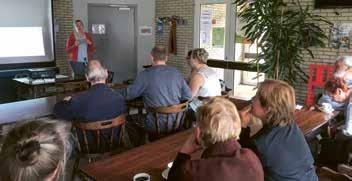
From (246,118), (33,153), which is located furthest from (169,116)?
(33,153)

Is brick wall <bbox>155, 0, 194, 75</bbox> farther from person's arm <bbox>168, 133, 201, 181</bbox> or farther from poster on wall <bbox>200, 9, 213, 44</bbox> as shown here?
person's arm <bbox>168, 133, 201, 181</bbox>

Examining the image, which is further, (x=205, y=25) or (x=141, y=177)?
(x=205, y=25)

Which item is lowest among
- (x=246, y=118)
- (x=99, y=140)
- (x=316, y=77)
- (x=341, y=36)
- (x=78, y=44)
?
(x=99, y=140)

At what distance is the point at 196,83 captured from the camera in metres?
3.81

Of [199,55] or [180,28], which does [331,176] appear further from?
[180,28]

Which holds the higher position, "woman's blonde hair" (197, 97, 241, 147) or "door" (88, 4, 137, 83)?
"door" (88, 4, 137, 83)

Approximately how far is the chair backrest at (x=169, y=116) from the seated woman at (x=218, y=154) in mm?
1336

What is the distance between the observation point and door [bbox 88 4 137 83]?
7633 mm

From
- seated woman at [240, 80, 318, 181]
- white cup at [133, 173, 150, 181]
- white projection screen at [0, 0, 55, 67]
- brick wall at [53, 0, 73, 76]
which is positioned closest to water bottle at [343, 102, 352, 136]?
seated woman at [240, 80, 318, 181]

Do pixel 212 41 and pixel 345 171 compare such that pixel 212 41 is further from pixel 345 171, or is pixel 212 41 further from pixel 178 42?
pixel 345 171

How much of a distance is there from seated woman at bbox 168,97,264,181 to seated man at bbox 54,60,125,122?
1.26 m

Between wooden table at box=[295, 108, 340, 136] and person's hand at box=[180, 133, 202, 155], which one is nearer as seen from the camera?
person's hand at box=[180, 133, 202, 155]

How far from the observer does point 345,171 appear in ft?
7.59

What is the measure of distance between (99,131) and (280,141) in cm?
153
